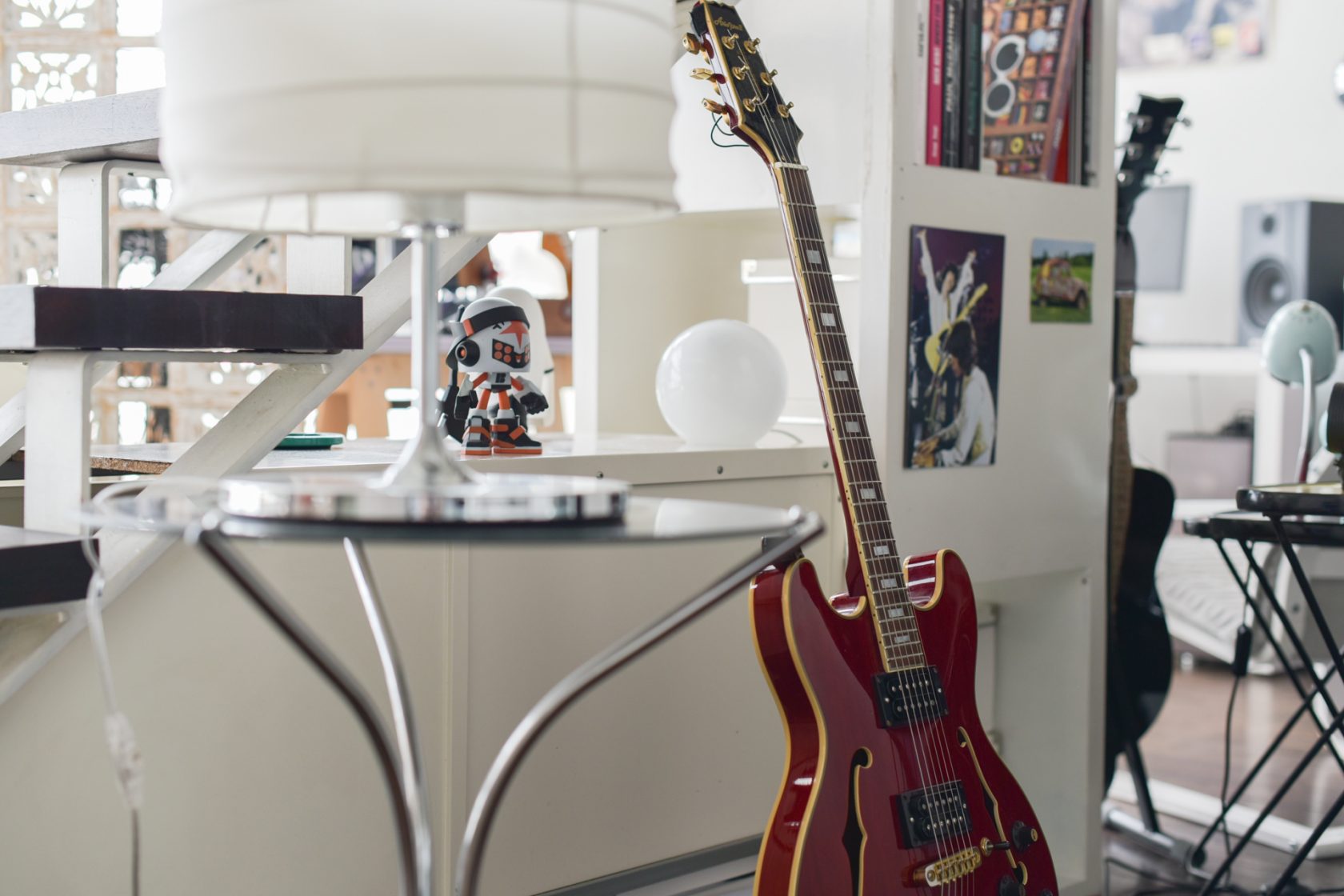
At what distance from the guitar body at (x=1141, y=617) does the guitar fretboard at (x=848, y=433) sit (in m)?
0.92

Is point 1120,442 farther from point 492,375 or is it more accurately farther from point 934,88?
point 492,375

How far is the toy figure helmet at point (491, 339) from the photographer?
1.61 metres

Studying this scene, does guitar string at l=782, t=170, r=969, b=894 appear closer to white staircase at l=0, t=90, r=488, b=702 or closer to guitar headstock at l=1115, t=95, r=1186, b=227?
white staircase at l=0, t=90, r=488, b=702

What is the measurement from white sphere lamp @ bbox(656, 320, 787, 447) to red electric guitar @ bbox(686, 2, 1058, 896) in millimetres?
273

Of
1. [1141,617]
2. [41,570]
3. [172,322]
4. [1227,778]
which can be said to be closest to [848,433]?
[172,322]

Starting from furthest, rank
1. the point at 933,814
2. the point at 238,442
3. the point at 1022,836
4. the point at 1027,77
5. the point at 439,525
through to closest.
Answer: the point at 1027,77
the point at 1022,836
the point at 933,814
the point at 238,442
the point at 439,525

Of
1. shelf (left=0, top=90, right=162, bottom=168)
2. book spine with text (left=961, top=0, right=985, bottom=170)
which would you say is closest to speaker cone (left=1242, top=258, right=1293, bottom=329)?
book spine with text (left=961, top=0, right=985, bottom=170)

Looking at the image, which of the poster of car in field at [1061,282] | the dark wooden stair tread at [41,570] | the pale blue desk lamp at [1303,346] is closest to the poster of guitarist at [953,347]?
the poster of car in field at [1061,282]

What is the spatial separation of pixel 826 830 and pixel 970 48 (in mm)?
1061

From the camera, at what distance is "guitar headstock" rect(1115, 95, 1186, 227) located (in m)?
2.28

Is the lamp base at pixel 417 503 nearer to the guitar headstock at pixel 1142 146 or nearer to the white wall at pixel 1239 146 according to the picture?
the guitar headstock at pixel 1142 146

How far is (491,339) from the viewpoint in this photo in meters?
1.61

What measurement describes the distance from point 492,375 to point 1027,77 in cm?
92

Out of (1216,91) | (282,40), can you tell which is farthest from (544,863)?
(1216,91)
